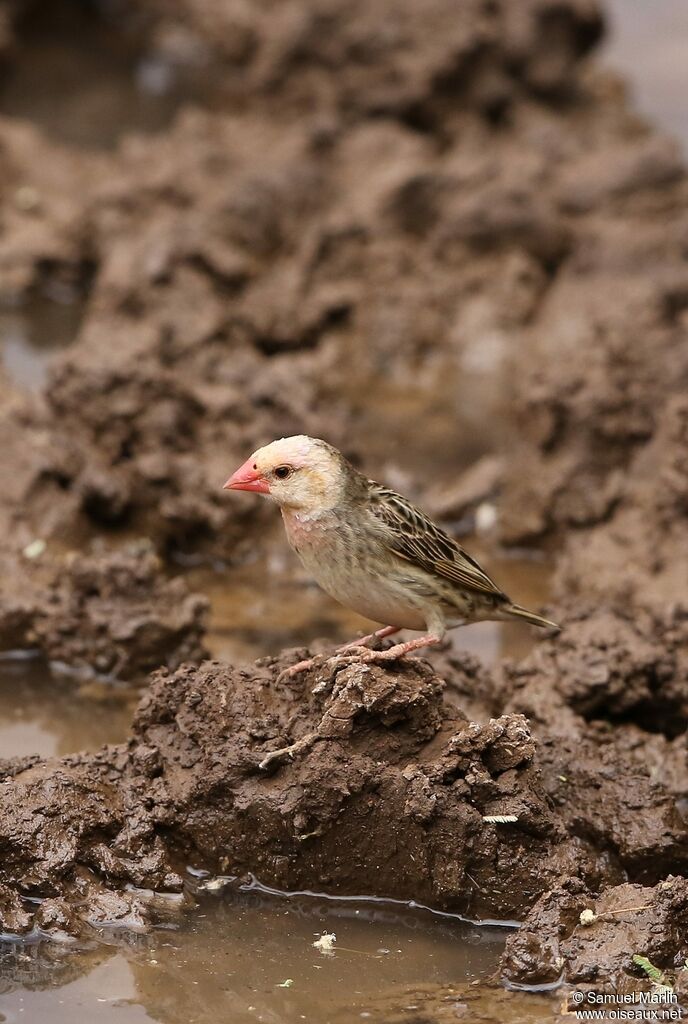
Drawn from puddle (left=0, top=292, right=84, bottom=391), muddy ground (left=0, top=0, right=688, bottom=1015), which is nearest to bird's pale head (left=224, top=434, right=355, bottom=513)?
muddy ground (left=0, top=0, right=688, bottom=1015)

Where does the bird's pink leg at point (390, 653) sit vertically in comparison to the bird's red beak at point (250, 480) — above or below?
below

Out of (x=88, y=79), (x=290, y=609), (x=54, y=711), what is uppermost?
(x=88, y=79)

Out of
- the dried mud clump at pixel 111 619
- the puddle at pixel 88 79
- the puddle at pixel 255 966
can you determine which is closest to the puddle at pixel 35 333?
the puddle at pixel 88 79

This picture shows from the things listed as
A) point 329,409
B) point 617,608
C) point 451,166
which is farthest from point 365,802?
point 451,166

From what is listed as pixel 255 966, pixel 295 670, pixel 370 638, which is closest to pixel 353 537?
pixel 370 638

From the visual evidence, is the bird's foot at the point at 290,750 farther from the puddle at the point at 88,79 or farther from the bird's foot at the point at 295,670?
A: the puddle at the point at 88,79

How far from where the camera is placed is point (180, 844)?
16.9 feet

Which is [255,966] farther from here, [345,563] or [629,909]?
[345,563]

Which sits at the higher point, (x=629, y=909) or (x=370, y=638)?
(x=370, y=638)

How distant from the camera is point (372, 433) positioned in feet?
29.9

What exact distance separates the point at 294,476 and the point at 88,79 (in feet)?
27.6

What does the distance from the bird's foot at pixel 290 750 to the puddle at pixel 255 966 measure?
1.48 ft

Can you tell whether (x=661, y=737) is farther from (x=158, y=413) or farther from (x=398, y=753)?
(x=158, y=413)

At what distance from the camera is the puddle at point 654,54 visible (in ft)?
41.4
